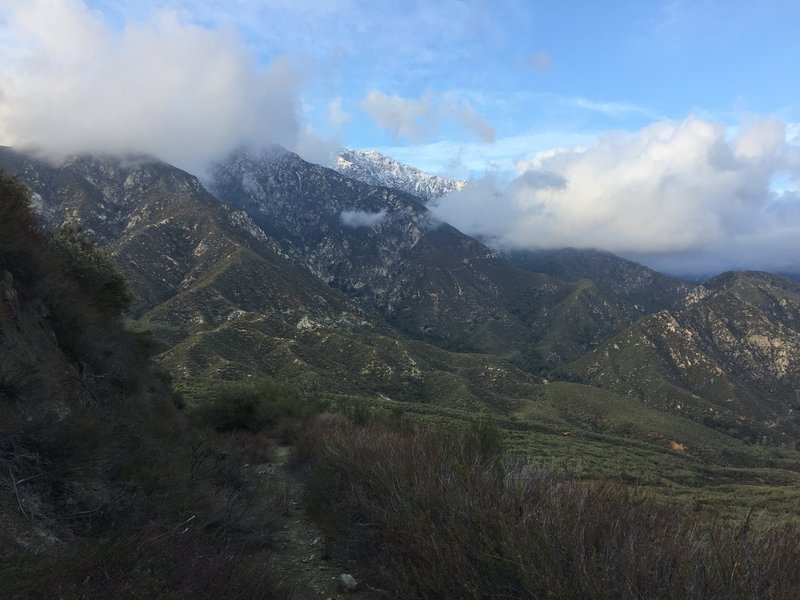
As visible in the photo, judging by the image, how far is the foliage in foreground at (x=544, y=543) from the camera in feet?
18.3

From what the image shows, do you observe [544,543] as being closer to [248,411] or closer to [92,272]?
[92,272]

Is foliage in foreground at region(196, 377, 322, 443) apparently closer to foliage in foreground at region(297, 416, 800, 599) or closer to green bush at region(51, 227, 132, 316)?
green bush at region(51, 227, 132, 316)

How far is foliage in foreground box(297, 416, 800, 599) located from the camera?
557 cm

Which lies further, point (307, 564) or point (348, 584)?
point (307, 564)

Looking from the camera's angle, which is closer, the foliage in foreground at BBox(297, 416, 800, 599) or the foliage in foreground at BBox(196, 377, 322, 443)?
the foliage in foreground at BBox(297, 416, 800, 599)

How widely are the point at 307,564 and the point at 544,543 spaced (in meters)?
6.23

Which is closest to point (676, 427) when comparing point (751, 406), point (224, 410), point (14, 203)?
point (751, 406)

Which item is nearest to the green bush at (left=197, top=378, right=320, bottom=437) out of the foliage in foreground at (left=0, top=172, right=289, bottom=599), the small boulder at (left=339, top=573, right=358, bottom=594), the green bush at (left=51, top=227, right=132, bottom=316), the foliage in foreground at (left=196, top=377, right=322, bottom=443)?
the foliage in foreground at (left=196, top=377, right=322, bottom=443)

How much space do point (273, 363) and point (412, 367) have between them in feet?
140

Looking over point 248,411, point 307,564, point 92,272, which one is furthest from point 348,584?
point 248,411

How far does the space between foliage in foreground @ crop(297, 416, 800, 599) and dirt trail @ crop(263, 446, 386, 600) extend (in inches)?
19.8

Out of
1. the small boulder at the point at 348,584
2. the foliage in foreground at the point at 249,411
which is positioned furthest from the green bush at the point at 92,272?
the small boulder at the point at 348,584

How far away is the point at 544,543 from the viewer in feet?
21.3

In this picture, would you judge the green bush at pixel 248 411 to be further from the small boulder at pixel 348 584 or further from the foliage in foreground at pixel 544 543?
the foliage in foreground at pixel 544 543
